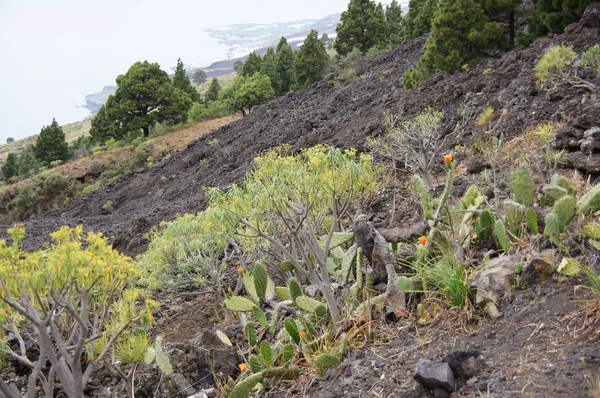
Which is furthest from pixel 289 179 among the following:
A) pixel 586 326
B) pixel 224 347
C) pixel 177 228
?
pixel 177 228

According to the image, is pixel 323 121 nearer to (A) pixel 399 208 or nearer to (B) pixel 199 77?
(A) pixel 399 208

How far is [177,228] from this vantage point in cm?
729

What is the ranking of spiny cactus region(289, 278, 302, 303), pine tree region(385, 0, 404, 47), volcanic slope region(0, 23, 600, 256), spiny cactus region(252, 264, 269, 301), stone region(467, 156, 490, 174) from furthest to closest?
pine tree region(385, 0, 404, 47), volcanic slope region(0, 23, 600, 256), stone region(467, 156, 490, 174), spiny cactus region(252, 264, 269, 301), spiny cactus region(289, 278, 302, 303)

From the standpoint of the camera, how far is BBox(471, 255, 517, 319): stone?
3.38 m

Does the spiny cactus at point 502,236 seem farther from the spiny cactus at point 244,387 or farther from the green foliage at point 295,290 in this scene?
the spiny cactus at point 244,387

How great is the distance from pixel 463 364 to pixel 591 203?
1742 millimetres

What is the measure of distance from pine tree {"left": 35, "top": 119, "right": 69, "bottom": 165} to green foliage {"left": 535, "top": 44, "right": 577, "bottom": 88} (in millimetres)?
34180

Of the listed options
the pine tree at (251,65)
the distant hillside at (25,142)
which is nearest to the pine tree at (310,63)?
the pine tree at (251,65)

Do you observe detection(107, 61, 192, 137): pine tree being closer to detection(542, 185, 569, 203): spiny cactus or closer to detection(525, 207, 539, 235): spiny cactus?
detection(542, 185, 569, 203): spiny cactus

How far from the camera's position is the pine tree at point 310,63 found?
93.9ft

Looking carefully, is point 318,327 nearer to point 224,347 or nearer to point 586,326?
point 224,347

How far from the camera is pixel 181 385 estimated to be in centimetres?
449

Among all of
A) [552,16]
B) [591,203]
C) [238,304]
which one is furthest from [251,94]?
[591,203]

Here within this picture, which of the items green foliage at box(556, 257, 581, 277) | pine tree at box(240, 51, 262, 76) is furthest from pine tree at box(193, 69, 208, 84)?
green foliage at box(556, 257, 581, 277)
